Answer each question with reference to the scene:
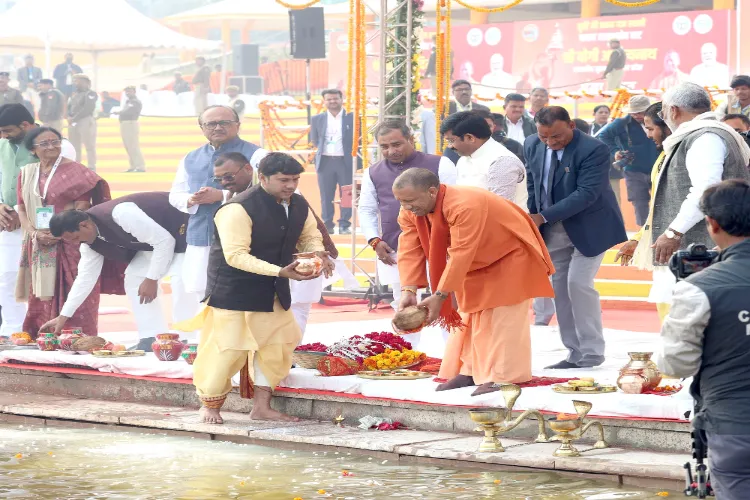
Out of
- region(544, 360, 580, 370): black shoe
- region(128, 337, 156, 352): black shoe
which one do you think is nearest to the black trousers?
region(128, 337, 156, 352): black shoe

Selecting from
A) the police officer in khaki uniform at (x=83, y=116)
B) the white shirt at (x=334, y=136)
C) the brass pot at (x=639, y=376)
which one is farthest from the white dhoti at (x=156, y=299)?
the police officer in khaki uniform at (x=83, y=116)

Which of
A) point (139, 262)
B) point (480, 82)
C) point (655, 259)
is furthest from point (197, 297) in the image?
point (480, 82)

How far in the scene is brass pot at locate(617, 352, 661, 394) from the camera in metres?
6.30

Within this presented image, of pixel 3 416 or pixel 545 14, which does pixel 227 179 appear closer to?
pixel 3 416

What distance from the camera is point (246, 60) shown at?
1174 inches

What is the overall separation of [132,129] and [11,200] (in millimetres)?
13305

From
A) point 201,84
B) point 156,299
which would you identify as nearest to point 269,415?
point 156,299

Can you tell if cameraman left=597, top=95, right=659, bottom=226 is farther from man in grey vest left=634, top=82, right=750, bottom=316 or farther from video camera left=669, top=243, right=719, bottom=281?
video camera left=669, top=243, right=719, bottom=281

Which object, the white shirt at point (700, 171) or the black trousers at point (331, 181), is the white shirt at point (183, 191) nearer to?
the white shirt at point (700, 171)

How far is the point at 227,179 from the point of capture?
7730 mm

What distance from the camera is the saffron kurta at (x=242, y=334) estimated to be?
679 cm

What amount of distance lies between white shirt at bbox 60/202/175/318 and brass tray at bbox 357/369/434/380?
6.44ft

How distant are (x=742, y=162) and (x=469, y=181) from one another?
1.87 meters

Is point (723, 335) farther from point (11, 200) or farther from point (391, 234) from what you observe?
point (11, 200)
